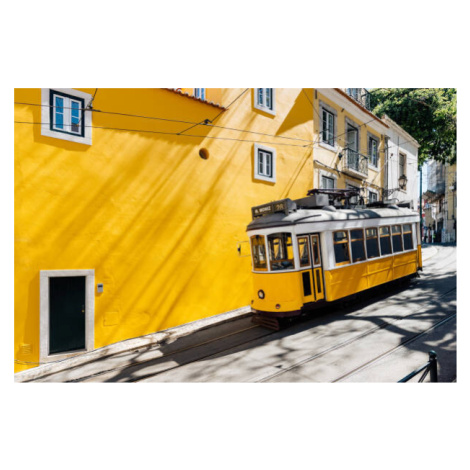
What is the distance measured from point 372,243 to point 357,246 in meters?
0.63

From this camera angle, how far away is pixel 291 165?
950 centimetres

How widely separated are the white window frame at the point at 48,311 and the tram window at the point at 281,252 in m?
3.74

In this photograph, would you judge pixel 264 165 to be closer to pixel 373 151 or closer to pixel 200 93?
pixel 200 93

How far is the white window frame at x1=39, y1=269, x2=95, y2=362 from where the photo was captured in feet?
18.1

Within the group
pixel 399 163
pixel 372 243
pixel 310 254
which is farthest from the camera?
pixel 399 163

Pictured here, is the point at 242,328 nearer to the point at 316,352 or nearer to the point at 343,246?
the point at 316,352

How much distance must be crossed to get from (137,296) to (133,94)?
4325mm

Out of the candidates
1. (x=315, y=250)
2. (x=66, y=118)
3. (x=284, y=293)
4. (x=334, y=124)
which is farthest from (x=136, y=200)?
(x=334, y=124)

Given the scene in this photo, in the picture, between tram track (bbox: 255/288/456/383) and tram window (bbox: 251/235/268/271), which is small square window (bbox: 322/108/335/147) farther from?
tram track (bbox: 255/288/456/383)

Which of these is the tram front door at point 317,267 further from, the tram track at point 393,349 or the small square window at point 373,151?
the small square window at point 373,151

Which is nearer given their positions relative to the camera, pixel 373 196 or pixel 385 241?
pixel 385 241

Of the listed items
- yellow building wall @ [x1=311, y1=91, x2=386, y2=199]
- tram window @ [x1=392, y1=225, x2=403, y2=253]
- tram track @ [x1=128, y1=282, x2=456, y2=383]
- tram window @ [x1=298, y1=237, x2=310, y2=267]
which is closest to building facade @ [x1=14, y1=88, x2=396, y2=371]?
yellow building wall @ [x1=311, y1=91, x2=386, y2=199]

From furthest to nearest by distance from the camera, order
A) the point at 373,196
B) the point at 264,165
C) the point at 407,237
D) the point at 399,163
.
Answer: the point at 399,163, the point at 373,196, the point at 264,165, the point at 407,237

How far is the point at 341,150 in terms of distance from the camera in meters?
11.2
